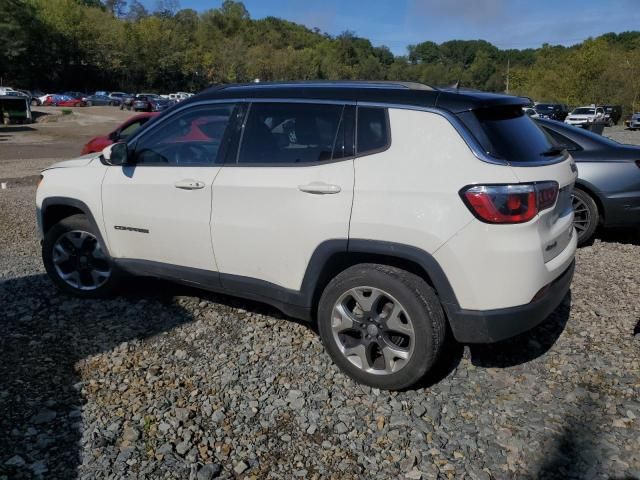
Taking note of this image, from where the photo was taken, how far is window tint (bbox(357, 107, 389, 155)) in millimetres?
3326

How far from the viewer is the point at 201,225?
155 inches

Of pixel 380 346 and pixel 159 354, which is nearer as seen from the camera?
pixel 380 346

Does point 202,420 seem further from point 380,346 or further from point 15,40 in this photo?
point 15,40

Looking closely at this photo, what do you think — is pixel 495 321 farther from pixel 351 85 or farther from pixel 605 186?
pixel 605 186

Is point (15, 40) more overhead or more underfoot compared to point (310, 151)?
more overhead

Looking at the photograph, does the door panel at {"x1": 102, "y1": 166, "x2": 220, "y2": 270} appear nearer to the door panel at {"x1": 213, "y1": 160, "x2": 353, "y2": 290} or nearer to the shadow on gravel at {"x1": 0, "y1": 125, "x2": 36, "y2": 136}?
the door panel at {"x1": 213, "y1": 160, "x2": 353, "y2": 290}

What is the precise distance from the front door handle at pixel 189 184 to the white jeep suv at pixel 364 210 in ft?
0.03

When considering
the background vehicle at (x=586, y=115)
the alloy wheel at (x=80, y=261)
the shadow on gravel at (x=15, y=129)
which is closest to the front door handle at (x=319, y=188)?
the alloy wheel at (x=80, y=261)

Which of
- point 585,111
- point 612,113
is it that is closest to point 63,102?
point 585,111

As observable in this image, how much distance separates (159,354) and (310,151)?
1.74m

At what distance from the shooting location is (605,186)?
6453mm

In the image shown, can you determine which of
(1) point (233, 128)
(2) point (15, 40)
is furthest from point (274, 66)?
(1) point (233, 128)

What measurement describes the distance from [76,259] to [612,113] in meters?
Answer: 51.2

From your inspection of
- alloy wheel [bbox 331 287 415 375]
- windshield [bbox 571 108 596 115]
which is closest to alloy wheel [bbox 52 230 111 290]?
alloy wheel [bbox 331 287 415 375]
